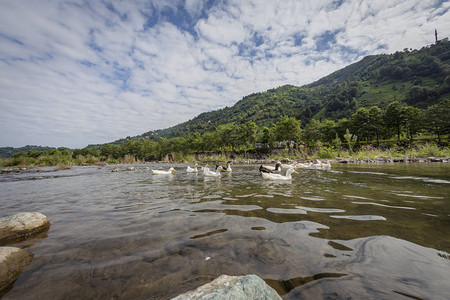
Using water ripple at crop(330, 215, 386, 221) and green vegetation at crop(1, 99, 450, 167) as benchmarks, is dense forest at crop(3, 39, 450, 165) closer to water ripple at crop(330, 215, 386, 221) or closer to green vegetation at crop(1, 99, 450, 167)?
green vegetation at crop(1, 99, 450, 167)

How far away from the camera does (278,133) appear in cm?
5200

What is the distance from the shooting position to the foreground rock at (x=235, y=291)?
4.42ft

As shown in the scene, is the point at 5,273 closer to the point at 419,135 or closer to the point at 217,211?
the point at 217,211

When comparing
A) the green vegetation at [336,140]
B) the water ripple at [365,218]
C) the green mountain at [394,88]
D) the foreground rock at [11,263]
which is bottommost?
the water ripple at [365,218]

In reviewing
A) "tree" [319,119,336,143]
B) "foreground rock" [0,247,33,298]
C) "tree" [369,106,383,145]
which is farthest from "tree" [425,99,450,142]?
"foreground rock" [0,247,33,298]

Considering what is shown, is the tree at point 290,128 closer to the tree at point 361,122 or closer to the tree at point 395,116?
the tree at point 361,122

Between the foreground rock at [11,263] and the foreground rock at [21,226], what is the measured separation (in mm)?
1213

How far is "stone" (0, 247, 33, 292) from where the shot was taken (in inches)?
81.1

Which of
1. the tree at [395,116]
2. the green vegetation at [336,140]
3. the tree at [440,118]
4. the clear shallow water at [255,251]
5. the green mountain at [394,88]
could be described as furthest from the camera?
the green mountain at [394,88]

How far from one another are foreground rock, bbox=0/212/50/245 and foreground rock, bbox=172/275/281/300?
167 inches

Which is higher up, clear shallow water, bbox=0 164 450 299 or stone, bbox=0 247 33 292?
stone, bbox=0 247 33 292

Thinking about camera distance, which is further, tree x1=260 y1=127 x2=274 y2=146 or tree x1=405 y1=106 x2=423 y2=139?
tree x1=260 y1=127 x2=274 y2=146

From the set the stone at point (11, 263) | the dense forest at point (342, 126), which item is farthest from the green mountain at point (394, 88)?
the stone at point (11, 263)

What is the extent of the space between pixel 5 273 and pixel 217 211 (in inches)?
136
